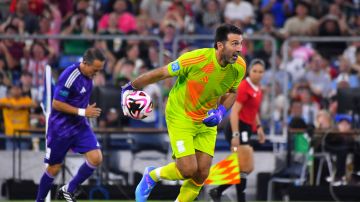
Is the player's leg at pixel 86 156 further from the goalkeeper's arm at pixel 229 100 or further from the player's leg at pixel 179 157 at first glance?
the goalkeeper's arm at pixel 229 100

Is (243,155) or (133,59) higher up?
(133,59)

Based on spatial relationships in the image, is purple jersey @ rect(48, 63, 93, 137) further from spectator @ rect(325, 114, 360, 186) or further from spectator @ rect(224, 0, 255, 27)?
spectator @ rect(224, 0, 255, 27)

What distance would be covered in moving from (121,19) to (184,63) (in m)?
9.33

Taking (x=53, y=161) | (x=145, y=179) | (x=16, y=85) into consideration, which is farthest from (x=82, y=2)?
(x=145, y=179)

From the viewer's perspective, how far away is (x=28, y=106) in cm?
1939

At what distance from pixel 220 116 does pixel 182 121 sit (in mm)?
475

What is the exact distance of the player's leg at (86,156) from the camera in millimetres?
15344

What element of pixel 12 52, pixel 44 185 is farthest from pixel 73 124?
pixel 12 52

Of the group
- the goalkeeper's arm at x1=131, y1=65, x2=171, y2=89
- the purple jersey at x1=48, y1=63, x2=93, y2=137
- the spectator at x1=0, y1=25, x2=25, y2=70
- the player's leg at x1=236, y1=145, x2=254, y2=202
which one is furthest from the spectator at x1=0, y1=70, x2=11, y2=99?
the goalkeeper's arm at x1=131, y1=65, x2=171, y2=89

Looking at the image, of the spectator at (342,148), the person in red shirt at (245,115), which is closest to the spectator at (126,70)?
the spectator at (342,148)

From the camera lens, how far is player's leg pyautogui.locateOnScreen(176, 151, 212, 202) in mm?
13312

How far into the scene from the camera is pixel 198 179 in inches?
525

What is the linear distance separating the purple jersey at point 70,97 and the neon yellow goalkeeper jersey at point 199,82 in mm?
2186

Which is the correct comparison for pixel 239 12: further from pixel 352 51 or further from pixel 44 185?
pixel 44 185
